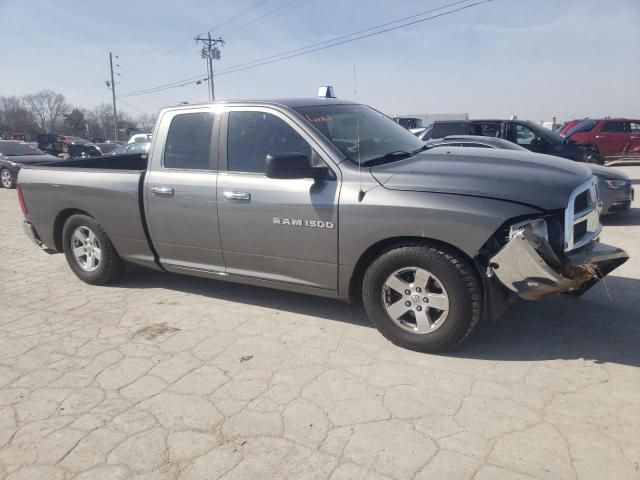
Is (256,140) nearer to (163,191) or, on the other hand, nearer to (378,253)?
(163,191)

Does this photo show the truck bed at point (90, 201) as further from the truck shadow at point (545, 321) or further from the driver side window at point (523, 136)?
the driver side window at point (523, 136)

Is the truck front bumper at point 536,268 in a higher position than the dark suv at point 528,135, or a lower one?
lower

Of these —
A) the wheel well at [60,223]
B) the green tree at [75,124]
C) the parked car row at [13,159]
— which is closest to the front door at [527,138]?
the wheel well at [60,223]

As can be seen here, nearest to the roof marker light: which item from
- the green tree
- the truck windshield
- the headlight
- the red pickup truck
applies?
the truck windshield

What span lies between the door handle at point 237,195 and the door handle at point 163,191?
621mm

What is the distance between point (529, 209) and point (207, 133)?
273 cm

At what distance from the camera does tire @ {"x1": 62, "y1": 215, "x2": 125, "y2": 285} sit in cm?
509

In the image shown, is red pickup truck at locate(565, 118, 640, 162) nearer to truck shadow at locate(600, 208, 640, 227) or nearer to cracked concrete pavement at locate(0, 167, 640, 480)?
truck shadow at locate(600, 208, 640, 227)

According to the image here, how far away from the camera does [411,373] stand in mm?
3256

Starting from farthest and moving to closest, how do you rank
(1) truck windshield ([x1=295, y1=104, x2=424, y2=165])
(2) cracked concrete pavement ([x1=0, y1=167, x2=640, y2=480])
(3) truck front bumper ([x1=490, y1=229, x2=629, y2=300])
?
(1) truck windshield ([x1=295, y1=104, x2=424, y2=165])
(3) truck front bumper ([x1=490, y1=229, x2=629, y2=300])
(2) cracked concrete pavement ([x1=0, y1=167, x2=640, y2=480])

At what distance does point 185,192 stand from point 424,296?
7.46 ft

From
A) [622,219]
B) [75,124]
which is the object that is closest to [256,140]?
[622,219]

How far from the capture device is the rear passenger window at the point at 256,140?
3.94 meters

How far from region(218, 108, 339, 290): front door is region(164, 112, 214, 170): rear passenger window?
8.8 inches
